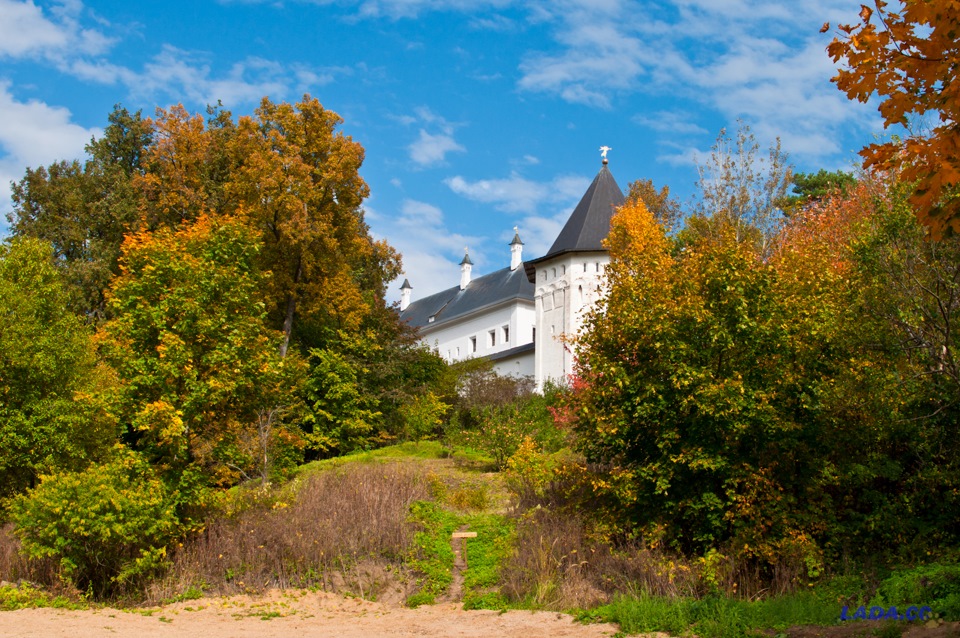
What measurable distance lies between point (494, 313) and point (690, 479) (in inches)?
1798

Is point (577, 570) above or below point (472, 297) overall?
below

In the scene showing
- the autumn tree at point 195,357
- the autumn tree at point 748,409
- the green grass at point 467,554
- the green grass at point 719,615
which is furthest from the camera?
the autumn tree at point 195,357

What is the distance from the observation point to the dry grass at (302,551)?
50.6ft

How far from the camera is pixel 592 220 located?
153 feet

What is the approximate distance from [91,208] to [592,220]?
23.4 metres

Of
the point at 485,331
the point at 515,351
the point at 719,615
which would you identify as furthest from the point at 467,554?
the point at 485,331

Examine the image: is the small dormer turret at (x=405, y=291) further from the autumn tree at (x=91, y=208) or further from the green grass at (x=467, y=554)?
the green grass at (x=467, y=554)

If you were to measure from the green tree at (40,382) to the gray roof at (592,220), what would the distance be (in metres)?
28.3

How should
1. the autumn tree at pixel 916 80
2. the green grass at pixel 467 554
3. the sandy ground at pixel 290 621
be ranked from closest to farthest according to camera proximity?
the autumn tree at pixel 916 80 → the sandy ground at pixel 290 621 → the green grass at pixel 467 554

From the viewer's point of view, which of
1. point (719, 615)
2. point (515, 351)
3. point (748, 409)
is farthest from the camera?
point (515, 351)

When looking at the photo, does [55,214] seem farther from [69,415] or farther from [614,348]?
[614,348]

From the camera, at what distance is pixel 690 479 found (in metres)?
15.1

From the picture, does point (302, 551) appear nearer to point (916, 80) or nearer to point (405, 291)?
point (916, 80)

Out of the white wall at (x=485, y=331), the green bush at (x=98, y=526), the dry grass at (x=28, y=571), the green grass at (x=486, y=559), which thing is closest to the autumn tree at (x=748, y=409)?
the green grass at (x=486, y=559)
